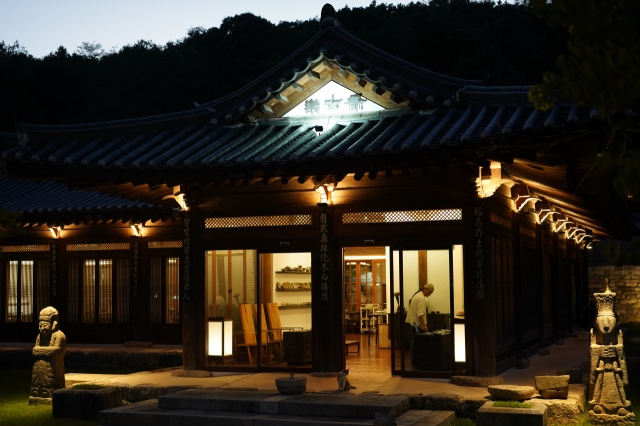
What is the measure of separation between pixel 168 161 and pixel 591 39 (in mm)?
9884

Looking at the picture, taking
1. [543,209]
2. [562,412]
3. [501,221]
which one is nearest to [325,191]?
[501,221]

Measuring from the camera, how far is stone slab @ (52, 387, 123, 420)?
12.6m

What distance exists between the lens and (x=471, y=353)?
13.2 meters

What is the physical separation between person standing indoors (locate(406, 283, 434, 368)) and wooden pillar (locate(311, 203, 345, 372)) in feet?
4.08

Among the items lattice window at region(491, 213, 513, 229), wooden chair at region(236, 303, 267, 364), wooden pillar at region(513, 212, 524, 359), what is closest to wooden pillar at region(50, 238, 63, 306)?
wooden chair at region(236, 303, 267, 364)

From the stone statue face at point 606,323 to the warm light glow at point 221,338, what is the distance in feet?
22.4

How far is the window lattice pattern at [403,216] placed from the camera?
13523mm

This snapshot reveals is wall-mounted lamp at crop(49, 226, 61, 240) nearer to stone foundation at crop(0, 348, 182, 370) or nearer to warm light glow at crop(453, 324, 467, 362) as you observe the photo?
stone foundation at crop(0, 348, 182, 370)

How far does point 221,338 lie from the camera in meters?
15.0

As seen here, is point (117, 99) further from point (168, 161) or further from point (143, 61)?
point (168, 161)

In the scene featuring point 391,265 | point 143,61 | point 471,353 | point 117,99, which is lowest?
point 471,353

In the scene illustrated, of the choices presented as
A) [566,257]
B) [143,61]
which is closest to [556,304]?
[566,257]

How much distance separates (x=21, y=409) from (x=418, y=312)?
23.3ft

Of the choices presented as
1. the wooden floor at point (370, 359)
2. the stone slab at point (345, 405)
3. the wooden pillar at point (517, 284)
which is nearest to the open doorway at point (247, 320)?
the wooden floor at point (370, 359)
